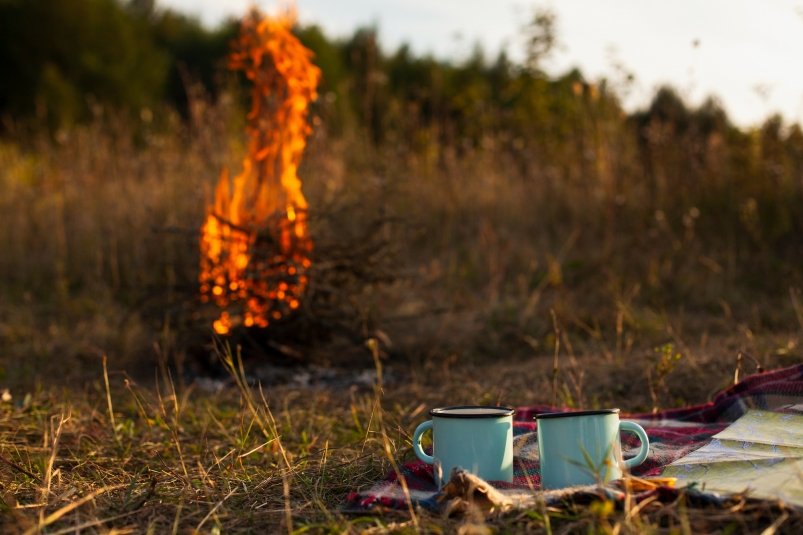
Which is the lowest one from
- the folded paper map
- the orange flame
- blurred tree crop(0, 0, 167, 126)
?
the folded paper map

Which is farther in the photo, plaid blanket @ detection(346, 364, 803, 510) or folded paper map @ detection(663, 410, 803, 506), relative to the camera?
plaid blanket @ detection(346, 364, 803, 510)

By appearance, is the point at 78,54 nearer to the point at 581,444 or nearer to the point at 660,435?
the point at 660,435

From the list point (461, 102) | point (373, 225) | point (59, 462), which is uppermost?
point (461, 102)

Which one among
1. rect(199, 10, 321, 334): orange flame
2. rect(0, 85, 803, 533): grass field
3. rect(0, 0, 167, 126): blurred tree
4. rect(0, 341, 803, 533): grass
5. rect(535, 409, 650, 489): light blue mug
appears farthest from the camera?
rect(0, 0, 167, 126): blurred tree

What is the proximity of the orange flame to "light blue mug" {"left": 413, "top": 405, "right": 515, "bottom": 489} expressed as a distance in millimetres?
2181

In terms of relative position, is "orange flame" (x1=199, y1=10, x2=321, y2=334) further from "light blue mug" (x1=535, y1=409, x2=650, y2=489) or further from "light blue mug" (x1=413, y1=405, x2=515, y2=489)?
"light blue mug" (x1=535, y1=409, x2=650, y2=489)

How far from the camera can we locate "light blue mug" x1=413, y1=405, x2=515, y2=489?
1.89m

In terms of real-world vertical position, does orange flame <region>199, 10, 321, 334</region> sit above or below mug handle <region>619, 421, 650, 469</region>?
above

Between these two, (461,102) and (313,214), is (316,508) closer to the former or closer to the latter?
(313,214)

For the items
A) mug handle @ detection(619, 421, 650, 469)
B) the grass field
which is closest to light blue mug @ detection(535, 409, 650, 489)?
mug handle @ detection(619, 421, 650, 469)

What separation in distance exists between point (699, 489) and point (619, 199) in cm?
467

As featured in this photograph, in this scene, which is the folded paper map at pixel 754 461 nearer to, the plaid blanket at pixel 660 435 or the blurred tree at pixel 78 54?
the plaid blanket at pixel 660 435

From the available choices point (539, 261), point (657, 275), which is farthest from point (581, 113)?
point (657, 275)

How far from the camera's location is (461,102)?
8305 millimetres
